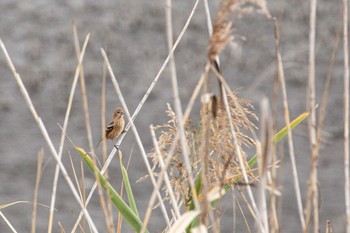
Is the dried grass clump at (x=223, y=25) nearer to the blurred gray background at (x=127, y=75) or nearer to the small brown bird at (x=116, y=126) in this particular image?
the small brown bird at (x=116, y=126)

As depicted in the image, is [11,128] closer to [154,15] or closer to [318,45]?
[154,15]

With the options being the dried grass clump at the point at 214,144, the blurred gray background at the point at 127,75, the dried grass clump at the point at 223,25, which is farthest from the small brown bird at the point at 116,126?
the blurred gray background at the point at 127,75

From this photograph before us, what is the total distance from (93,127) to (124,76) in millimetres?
256

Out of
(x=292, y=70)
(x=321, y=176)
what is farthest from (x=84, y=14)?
(x=321, y=176)

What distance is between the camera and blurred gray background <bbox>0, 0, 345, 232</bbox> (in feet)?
12.2

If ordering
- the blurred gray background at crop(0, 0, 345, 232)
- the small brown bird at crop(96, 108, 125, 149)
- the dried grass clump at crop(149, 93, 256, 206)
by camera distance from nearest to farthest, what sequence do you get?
the dried grass clump at crop(149, 93, 256, 206) < the small brown bird at crop(96, 108, 125, 149) < the blurred gray background at crop(0, 0, 345, 232)

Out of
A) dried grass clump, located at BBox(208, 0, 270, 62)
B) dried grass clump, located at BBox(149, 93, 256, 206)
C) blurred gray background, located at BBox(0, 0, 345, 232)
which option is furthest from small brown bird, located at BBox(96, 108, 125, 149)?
blurred gray background, located at BBox(0, 0, 345, 232)

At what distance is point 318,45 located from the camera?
363cm

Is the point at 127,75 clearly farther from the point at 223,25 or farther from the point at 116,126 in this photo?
the point at 223,25

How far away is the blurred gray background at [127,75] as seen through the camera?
3.71 meters

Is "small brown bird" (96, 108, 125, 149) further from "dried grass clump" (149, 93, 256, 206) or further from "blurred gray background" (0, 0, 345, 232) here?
"blurred gray background" (0, 0, 345, 232)

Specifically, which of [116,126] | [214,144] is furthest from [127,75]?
[214,144]

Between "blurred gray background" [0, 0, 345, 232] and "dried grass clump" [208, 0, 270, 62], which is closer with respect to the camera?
"dried grass clump" [208, 0, 270, 62]

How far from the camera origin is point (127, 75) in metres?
3.81
